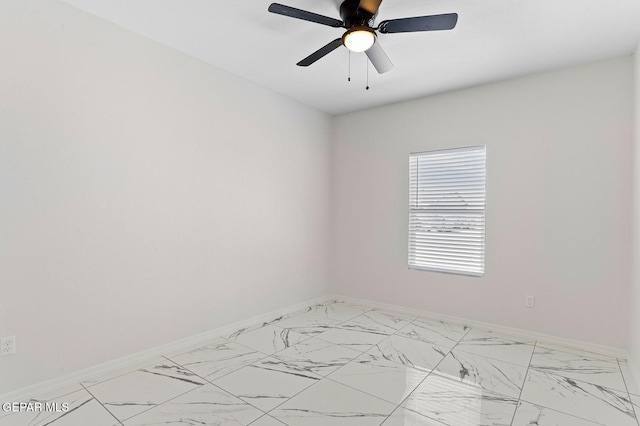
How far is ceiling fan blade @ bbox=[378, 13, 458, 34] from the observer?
2018 mm

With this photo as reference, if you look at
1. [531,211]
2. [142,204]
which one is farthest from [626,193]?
[142,204]

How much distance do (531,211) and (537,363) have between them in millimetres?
1447

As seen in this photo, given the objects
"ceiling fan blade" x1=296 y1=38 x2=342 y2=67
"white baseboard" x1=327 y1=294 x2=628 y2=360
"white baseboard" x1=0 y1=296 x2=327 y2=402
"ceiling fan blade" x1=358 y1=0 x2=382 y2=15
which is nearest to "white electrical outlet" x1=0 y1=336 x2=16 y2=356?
"white baseboard" x1=0 y1=296 x2=327 y2=402

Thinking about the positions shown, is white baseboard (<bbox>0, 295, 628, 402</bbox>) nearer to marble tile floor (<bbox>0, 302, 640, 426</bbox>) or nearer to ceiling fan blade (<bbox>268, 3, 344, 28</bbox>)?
marble tile floor (<bbox>0, 302, 640, 426</bbox>)

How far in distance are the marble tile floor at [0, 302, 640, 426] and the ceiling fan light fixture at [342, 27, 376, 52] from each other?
7.89 feet

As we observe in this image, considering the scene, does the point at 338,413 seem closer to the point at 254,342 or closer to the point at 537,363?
the point at 254,342

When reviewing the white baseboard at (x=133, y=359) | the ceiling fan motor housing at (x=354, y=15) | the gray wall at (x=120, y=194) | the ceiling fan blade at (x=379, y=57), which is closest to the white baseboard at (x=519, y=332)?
the white baseboard at (x=133, y=359)

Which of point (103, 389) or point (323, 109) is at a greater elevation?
point (323, 109)

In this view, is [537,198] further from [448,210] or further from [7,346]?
[7,346]

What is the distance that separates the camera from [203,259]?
3281 mm

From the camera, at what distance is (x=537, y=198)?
3367 millimetres

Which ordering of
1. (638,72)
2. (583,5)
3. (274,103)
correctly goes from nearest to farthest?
(583,5) < (638,72) < (274,103)

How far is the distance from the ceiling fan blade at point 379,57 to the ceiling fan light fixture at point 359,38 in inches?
5.8

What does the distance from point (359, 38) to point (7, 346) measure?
119 inches
